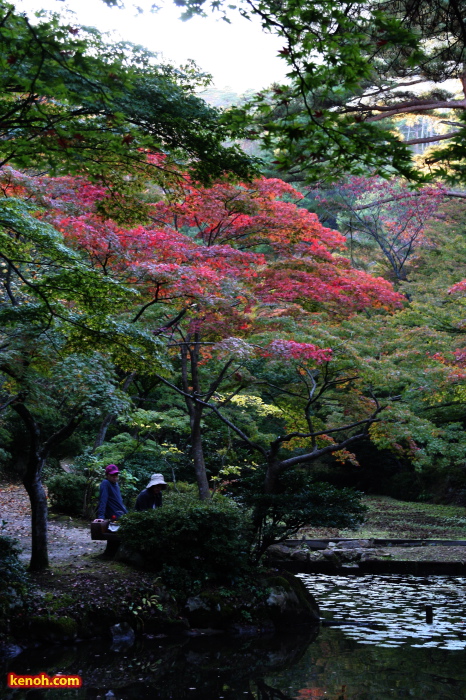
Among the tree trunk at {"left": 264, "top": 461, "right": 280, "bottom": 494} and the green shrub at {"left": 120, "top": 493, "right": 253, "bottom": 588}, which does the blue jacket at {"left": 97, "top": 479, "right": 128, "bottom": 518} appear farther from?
the tree trunk at {"left": 264, "top": 461, "right": 280, "bottom": 494}

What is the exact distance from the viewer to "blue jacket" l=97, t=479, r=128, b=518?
8.50 meters

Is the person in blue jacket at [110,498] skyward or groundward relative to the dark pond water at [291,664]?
skyward

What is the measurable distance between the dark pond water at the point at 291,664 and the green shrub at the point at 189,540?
3.08 ft

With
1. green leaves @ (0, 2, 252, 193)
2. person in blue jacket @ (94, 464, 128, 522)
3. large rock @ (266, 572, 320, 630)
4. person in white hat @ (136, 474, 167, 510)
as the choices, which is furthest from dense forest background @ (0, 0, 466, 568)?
person in white hat @ (136, 474, 167, 510)

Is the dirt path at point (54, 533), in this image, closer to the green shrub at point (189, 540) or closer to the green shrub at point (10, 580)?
the green shrub at point (10, 580)

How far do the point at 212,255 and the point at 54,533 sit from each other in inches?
247

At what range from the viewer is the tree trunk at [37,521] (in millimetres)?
7816

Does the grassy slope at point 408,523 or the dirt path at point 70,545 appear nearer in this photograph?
the dirt path at point 70,545

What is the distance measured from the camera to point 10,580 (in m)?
6.84

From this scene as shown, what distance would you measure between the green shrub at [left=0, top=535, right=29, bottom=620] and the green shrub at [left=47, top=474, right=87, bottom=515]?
688cm

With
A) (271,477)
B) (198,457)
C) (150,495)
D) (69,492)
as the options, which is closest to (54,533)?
(69,492)

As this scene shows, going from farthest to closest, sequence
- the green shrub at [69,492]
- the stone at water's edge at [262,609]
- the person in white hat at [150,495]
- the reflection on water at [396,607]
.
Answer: the green shrub at [69,492] → the person in white hat at [150,495] → the stone at water's edge at [262,609] → the reflection on water at [396,607]

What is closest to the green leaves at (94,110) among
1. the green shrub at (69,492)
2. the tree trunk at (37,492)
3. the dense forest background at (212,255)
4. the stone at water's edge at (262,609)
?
the dense forest background at (212,255)

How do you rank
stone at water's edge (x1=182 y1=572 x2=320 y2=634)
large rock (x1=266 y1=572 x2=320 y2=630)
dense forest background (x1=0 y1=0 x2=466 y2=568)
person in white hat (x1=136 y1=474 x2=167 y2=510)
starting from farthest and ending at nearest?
person in white hat (x1=136 y1=474 x2=167 y2=510) < large rock (x1=266 y1=572 x2=320 y2=630) < stone at water's edge (x1=182 y1=572 x2=320 y2=634) < dense forest background (x1=0 y1=0 x2=466 y2=568)
